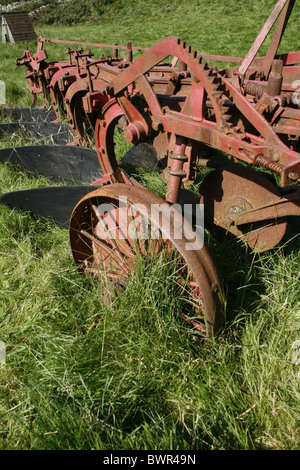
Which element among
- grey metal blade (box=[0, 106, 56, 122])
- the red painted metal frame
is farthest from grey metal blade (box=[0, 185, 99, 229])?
grey metal blade (box=[0, 106, 56, 122])

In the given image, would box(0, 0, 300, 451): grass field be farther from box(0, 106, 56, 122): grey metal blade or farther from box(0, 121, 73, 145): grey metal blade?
box(0, 106, 56, 122): grey metal blade

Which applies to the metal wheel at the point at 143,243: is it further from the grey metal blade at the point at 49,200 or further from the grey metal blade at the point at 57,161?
the grey metal blade at the point at 57,161

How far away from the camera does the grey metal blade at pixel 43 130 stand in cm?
456

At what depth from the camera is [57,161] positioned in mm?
3898

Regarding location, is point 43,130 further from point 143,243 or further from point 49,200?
point 143,243

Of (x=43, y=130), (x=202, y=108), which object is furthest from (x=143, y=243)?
(x=43, y=130)

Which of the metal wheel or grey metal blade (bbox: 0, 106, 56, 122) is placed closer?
the metal wheel

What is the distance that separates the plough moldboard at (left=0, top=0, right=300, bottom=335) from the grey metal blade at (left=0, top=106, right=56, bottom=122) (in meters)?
2.10

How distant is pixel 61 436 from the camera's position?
5.12 ft

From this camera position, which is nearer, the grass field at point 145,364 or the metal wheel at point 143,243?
the grass field at point 145,364

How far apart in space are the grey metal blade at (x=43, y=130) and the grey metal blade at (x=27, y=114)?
0.65 m

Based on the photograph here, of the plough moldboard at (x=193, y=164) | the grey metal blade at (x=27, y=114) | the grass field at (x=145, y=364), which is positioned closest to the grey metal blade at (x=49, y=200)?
the plough moldboard at (x=193, y=164)

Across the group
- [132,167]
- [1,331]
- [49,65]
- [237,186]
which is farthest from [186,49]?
[49,65]

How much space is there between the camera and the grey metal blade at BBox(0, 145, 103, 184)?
149 inches
